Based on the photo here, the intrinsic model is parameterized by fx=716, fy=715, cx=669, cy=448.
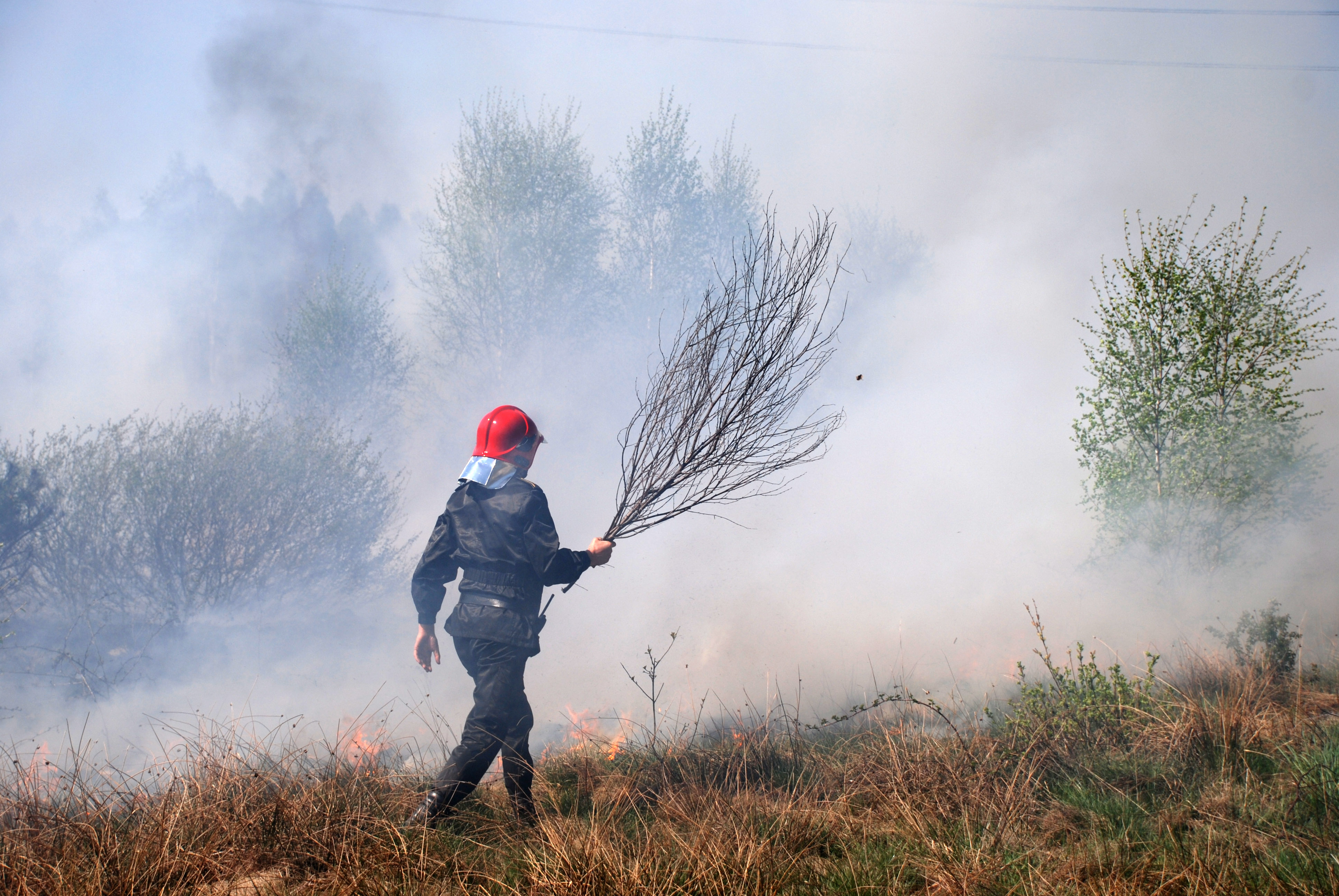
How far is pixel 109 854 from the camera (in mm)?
2455

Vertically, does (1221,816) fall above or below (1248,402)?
below

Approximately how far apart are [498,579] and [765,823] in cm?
160

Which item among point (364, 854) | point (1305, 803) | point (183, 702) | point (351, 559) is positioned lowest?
point (1305, 803)

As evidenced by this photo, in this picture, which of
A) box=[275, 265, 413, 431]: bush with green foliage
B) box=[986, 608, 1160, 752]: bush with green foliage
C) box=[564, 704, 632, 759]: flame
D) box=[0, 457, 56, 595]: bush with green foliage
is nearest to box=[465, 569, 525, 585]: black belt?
box=[564, 704, 632, 759]: flame

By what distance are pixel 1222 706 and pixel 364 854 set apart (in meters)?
4.25

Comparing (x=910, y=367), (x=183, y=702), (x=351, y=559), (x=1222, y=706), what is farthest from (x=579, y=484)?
(x=1222, y=706)

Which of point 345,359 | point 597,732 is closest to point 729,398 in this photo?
point 597,732

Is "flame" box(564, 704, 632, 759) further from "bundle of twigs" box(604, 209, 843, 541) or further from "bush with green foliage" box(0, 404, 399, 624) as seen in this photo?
"bush with green foliage" box(0, 404, 399, 624)

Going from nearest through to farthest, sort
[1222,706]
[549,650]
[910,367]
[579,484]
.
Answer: [1222,706] → [549,650] → [910,367] → [579,484]

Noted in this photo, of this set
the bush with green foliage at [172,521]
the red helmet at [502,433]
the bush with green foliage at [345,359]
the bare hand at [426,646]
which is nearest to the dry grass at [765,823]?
the bare hand at [426,646]

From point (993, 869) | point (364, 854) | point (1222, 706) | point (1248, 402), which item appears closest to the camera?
point (993, 869)

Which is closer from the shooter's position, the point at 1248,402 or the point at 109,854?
the point at 109,854

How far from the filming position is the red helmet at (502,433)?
3.62 metres

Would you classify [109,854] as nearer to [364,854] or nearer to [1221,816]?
[364,854]
